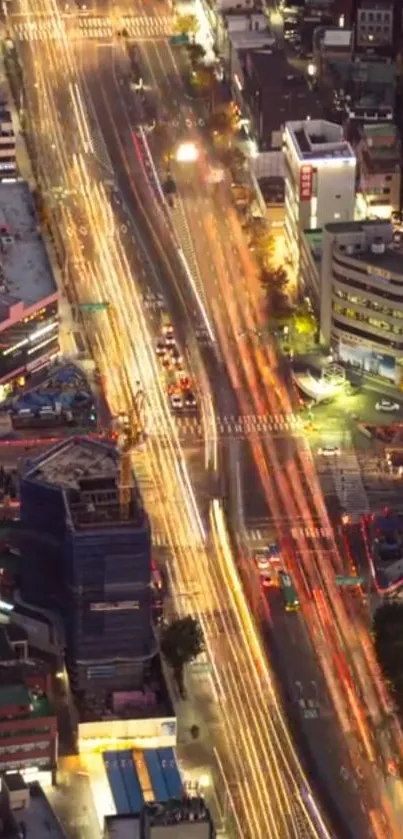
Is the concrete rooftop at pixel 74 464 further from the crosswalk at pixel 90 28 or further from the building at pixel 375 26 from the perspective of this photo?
the crosswalk at pixel 90 28

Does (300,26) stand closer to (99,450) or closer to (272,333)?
(272,333)

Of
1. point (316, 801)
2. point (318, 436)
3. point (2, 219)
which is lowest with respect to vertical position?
point (316, 801)

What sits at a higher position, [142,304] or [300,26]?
[300,26]

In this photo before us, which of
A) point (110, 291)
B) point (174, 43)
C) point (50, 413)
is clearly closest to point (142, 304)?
point (110, 291)

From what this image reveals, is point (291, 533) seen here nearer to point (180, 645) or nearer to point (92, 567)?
point (180, 645)

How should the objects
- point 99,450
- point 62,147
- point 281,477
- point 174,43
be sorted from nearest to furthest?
point 99,450, point 281,477, point 62,147, point 174,43

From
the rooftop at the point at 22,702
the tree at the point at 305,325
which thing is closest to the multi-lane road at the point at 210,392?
the tree at the point at 305,325

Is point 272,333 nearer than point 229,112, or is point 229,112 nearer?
point 272,333

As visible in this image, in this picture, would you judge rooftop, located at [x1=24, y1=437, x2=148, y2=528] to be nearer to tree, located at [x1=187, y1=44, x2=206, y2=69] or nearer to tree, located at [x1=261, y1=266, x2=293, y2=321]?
tree, located at [x1=261, y1=266, x2=293, y2=321]

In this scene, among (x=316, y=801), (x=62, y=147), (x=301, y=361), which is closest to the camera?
(x=316, y=801)

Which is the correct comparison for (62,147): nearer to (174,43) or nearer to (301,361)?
(174,43)
